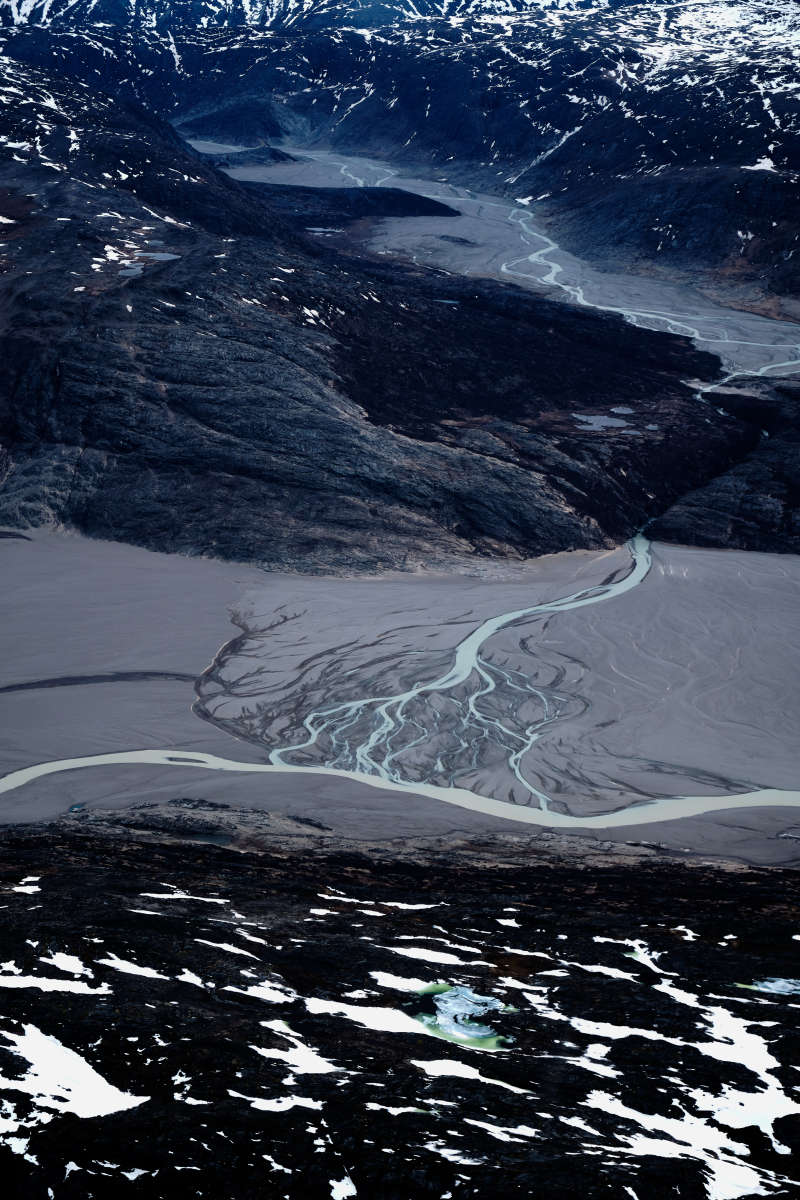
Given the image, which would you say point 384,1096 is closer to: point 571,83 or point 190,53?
point 571,83

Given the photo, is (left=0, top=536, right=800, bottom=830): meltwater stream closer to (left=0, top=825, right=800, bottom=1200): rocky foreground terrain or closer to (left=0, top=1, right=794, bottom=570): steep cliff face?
(left=0, top=825, right=800, bottom=1200): rocky foreground terrain

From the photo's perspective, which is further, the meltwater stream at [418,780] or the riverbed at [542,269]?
the riverbed at [542,269]

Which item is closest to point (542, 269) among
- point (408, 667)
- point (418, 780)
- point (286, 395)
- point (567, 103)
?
point (286, 395)

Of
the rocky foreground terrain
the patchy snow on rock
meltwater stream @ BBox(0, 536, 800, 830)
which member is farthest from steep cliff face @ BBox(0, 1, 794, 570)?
the patchy snow on rock

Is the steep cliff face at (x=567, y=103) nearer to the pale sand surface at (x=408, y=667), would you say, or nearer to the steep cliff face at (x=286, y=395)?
the steep cliff face at (x=286, y=395)

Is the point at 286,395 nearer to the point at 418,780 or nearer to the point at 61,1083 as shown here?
the point at 418,780

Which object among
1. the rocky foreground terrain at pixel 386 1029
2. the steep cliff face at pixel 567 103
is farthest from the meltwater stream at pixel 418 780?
the steep cliff face at pixel 567 103
